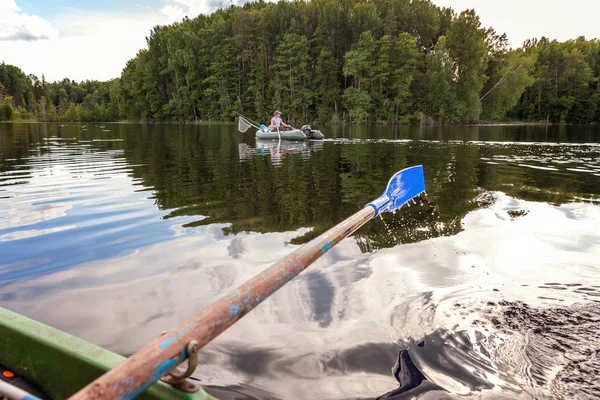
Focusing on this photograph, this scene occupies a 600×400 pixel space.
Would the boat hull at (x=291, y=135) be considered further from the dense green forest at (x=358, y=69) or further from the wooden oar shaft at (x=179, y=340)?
the dense green forest at (x=358, y=69)

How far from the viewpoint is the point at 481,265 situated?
4547 mm

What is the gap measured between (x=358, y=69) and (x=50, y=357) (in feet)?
175

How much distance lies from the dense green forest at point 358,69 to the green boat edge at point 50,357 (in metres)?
51.2

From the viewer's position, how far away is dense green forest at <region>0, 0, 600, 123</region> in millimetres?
50344

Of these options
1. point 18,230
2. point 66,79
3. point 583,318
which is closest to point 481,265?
point 583,318

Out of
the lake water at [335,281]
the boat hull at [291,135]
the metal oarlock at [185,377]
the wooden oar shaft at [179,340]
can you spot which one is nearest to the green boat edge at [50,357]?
the metal oarlock at [185,377]

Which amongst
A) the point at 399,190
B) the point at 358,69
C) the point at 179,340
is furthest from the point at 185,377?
the point at 358,69

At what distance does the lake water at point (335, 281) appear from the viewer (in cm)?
274

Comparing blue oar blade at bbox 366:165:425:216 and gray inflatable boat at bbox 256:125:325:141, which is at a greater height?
gray inflatable boat at bbox 256:125:325:141

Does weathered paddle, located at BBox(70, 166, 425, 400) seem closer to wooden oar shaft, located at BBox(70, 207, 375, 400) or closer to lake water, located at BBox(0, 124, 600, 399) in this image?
wooden oar shaft, located at BBox(70, 207, 375, 400)

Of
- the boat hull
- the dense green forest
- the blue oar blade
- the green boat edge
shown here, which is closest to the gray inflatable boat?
the boat hull

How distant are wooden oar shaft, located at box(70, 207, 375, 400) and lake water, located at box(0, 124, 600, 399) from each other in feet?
2.96

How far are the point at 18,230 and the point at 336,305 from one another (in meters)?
5.09

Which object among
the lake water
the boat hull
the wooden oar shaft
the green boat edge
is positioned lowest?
the lake water
